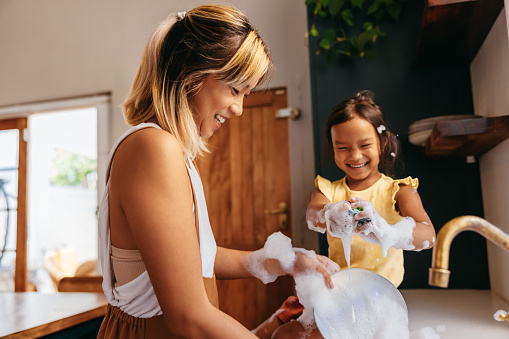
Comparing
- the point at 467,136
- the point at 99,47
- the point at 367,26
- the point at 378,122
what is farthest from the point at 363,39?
the point at 99,47

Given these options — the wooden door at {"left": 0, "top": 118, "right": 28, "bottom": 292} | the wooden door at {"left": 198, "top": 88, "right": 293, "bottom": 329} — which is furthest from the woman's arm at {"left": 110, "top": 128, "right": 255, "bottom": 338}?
the wooden door at {"left": 0, "top": 118, "right": 28, "bottom": 292}

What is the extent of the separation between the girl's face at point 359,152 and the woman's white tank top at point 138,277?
262 mm

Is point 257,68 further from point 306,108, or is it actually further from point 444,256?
point 306,108

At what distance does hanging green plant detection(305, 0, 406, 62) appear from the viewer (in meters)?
1.30

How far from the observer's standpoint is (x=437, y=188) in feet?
3.05

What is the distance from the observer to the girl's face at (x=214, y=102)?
0.71 m

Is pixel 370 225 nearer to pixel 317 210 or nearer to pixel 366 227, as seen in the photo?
pixel 366 227

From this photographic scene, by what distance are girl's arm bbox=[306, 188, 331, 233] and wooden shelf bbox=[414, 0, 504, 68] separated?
24.8 inches

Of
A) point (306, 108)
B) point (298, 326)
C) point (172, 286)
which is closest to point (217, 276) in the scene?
point (298, 326)

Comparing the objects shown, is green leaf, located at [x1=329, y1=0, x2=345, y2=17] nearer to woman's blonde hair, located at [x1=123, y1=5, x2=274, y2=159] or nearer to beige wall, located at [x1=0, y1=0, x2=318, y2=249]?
woman's blonde hair, located at [x1=123, y1=5, x2=274, y2=159]

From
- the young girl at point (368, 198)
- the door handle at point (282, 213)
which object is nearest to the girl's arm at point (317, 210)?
the young girl at point (368, 198)

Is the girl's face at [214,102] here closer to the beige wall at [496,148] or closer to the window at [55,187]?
the beige wall at [496,148]

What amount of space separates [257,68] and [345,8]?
2.74 feet

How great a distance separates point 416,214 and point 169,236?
427mm
